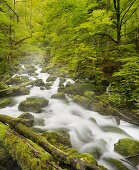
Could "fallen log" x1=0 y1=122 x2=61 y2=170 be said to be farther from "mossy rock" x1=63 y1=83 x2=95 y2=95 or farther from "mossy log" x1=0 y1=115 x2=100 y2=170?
"mossy rock" x1=63 y1=83 x2=95 y2=95

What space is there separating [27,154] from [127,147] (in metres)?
3.15

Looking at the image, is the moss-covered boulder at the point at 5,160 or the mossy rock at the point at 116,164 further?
the mossy rock at the point at 116,164

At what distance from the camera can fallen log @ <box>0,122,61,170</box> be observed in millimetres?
1478

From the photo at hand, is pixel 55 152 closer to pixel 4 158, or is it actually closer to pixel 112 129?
pixel 4 158

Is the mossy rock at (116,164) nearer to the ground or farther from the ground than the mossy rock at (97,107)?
nearer to the ground

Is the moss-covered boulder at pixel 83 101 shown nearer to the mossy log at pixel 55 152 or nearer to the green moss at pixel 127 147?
the green moss at pixel 127 147

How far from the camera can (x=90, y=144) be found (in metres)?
3.80

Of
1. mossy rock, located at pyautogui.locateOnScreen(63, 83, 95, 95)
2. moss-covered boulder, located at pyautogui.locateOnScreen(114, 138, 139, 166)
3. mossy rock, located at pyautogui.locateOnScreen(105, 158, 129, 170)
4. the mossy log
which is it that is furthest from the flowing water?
the mossy log

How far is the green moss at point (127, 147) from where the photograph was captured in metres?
3.05

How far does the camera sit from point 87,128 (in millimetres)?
4754

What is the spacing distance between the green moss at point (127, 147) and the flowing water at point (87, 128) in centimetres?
20

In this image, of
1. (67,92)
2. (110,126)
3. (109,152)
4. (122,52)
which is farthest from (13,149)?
(67,92)

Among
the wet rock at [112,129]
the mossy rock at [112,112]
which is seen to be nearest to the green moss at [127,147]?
the wet rock at [112,129]

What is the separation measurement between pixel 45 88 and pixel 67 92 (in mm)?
2957
